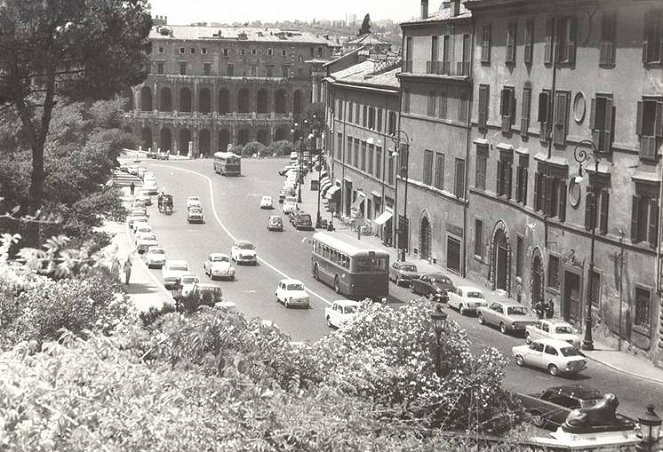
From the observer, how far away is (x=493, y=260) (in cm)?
5359

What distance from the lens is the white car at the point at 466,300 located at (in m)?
46.1

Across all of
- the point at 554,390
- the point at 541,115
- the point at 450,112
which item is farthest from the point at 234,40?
the point at 554,390

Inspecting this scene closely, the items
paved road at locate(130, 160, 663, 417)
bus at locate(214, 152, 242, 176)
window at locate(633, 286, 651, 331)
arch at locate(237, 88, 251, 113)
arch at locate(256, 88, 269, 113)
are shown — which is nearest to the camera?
paved road at locate(130, 160, 663, 417)

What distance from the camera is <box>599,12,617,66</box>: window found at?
41.5 meters

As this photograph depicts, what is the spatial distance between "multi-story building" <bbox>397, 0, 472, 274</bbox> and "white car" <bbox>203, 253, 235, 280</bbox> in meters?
11.8

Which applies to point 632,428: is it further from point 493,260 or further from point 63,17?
point 493,260

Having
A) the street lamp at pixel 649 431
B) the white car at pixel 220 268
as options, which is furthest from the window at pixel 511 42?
the street lamp at pixel 649 431

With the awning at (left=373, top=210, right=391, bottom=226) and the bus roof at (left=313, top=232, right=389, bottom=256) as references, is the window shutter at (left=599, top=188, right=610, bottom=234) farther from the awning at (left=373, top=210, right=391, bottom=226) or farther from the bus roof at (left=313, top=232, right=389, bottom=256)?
the awning at (left=373, top=210, right=391, bottom=226)

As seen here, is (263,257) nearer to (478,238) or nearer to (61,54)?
(478,238)

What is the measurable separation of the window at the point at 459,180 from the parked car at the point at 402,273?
5.18m

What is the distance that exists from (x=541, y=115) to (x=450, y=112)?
12.1 metres

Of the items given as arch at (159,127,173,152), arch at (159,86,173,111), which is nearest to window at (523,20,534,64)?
arch at (159,86,173,111)

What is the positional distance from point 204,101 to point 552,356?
13531cm

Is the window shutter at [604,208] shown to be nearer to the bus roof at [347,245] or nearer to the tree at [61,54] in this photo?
the bus roof at [347,245]
